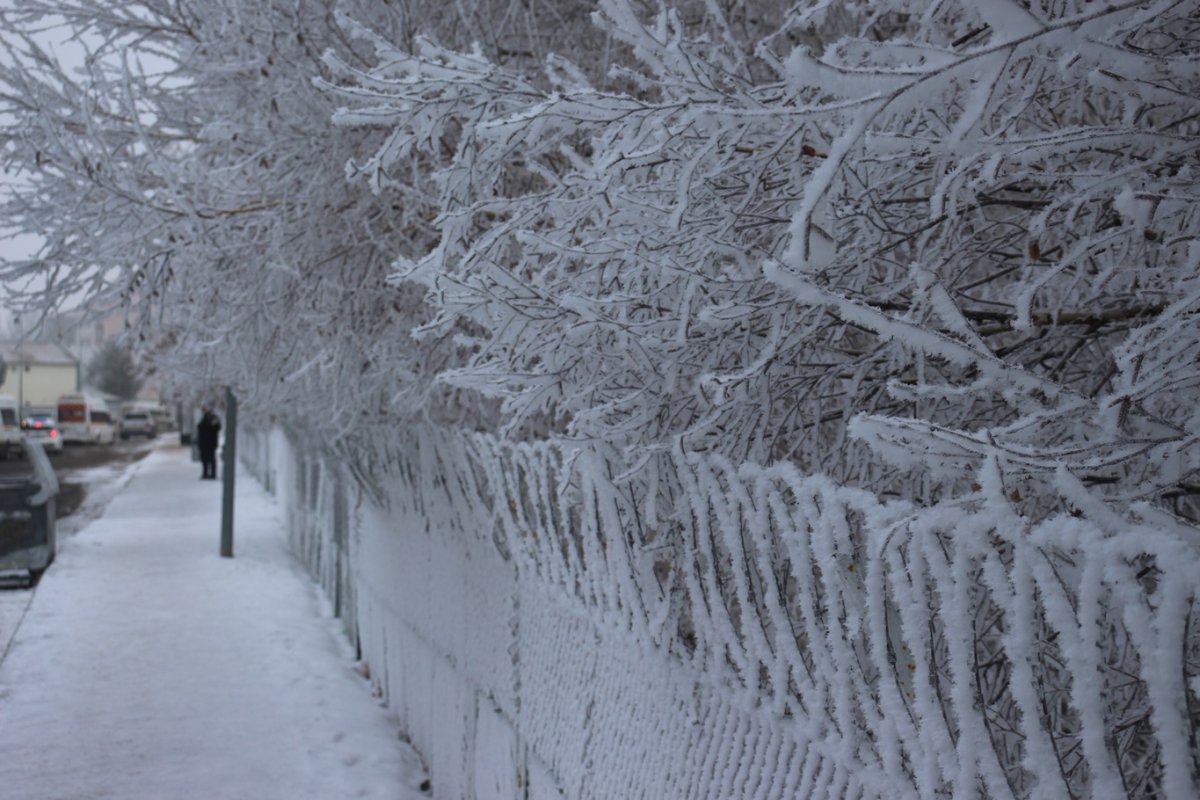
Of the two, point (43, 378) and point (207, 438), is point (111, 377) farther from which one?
point (207, 438)

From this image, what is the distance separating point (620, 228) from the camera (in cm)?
268

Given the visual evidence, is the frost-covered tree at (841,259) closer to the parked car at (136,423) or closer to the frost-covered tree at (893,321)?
the frost-covered tree at (893,321)

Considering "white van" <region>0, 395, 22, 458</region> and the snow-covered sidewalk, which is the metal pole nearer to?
the snow-covered sidewalk

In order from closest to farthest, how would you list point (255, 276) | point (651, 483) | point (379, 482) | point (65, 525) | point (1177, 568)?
point (1177, 568)
point (651, 483)
point (255, 276)
point (379, 482)
point (65, 525)

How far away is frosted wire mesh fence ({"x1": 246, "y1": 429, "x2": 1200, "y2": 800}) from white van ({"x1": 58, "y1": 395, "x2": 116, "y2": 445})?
184ft

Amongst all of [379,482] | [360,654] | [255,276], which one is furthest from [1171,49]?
[360,654]

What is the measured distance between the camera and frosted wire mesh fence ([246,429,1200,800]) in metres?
1.33

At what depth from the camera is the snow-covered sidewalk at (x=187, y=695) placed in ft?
18.8

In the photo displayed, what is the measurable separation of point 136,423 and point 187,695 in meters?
67.8

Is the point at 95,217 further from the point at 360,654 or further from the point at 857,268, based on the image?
the point at 360,654

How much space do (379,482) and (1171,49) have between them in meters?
5.71

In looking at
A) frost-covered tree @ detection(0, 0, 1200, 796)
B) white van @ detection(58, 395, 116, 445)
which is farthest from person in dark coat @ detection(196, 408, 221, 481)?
white van @ detection(58, 395, 116, 445)

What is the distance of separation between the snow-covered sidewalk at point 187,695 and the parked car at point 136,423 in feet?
200

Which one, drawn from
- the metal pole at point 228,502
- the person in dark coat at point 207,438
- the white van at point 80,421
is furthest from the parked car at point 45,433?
the metal pole at point 228,502
